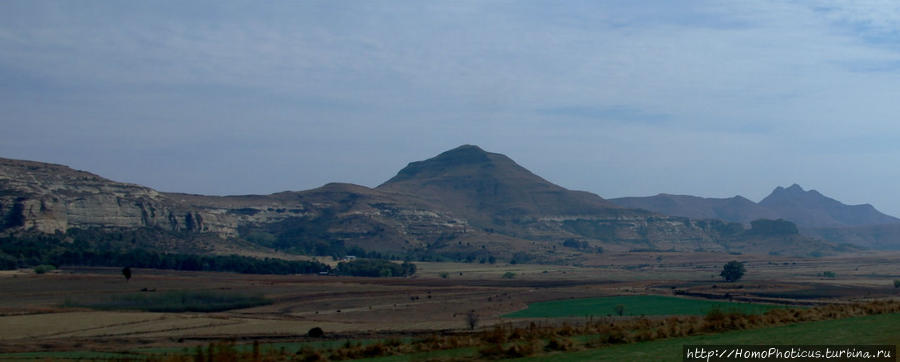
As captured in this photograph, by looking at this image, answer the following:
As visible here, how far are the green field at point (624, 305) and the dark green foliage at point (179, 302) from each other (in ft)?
107

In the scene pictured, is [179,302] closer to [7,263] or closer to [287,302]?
[287,302]

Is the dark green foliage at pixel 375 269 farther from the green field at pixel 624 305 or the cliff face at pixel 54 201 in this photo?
the green field at pixel 624 305

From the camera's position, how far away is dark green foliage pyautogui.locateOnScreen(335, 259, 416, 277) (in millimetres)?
163375

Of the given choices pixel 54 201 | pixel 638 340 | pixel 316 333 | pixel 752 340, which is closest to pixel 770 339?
pixel 752 340

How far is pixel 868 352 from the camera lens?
18.2 metres

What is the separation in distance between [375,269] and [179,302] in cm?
7399

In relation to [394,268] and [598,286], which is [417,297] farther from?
[394,268]

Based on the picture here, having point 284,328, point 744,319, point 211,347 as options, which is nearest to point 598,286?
point 284,328

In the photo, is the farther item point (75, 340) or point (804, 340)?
point (75, 340)

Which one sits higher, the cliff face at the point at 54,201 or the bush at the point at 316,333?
the cliff face at the point at 54,201

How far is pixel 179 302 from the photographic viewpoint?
92375 mm

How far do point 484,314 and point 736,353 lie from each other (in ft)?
203

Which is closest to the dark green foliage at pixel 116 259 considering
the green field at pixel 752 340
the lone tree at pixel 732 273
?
the lone tree at pixel 732 273

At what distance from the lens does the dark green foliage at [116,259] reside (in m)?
142
